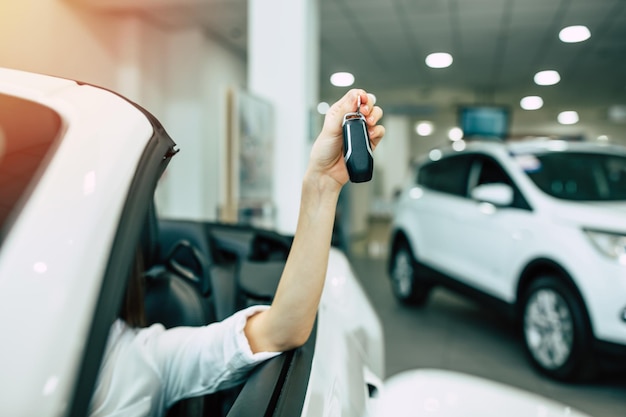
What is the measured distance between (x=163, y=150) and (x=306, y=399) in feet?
1.40

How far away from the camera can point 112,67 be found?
2.37ft

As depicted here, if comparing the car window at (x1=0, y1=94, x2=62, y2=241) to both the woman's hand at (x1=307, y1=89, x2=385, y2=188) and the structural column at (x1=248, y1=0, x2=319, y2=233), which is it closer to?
the woman's hand at (x1=307, y1=89, x2=385, y2=188)

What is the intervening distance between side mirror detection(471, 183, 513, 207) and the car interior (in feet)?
7.19

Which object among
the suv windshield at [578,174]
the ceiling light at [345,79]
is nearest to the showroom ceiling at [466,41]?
the ceiling light at [345,79]

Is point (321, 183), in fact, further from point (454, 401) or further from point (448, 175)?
point (448, 175)

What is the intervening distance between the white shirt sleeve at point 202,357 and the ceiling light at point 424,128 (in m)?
15.6

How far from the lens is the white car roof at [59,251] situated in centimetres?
42

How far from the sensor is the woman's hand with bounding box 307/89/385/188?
80 centimetres

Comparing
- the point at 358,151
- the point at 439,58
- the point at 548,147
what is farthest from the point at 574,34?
the point at 358,151

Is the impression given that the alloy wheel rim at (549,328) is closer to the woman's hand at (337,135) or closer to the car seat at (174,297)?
the car seat at (174,297)

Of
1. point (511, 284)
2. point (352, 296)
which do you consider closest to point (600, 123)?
point (511, 284)

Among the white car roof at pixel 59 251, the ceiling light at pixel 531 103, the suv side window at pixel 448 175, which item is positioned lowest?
the white car roof at pixel 59 251

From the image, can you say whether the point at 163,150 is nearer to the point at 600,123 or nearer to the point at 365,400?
the point at 365,400

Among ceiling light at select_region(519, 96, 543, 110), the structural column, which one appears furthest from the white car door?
ceiling light at select_region(519, 96, 543, 110)
